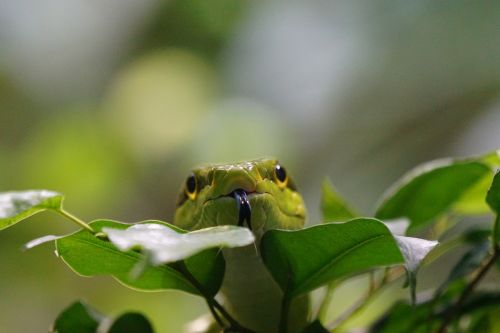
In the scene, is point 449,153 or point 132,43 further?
point 132,43

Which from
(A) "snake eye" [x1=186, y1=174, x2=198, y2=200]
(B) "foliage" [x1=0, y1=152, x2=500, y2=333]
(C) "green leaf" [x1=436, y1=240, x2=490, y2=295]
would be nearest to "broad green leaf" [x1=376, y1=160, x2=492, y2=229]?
(B) "foliage" [x1=0, y1=152, x2=500, y2=333]

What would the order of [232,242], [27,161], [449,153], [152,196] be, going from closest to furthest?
[232,242] → [27,161] → [449,153] → [152,196]

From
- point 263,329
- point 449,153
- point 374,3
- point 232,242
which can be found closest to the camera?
point 232,242

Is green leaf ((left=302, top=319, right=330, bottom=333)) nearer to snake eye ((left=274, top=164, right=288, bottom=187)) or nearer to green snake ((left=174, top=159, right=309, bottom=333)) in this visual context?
green snake ((left=174, top=159, right=309, bottom=333))

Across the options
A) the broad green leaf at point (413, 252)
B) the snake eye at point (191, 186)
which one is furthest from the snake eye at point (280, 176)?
the broad green leaf at point (413, 252)

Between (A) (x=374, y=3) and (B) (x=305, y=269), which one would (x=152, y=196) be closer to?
(A) (x=374, y=3)

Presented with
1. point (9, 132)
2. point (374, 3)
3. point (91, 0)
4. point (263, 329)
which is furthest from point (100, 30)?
point (263, 329)
